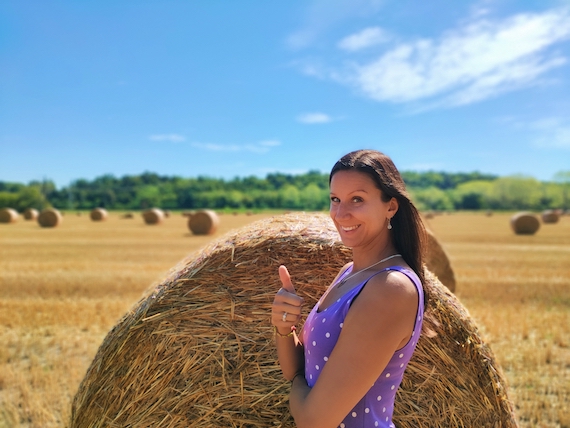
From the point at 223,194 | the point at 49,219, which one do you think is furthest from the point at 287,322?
the point at 223,194

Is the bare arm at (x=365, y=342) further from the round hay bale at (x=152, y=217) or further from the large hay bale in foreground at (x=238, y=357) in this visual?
the round hay bale at (x=152, y=217)

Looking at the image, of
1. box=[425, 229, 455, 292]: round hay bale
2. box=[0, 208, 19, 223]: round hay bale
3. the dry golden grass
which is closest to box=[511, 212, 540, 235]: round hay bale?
the dry golden grass

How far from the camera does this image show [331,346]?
1.58 meters

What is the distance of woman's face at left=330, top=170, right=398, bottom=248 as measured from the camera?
1632mm

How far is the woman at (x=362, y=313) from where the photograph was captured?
1450mm

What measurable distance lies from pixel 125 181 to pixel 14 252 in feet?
344

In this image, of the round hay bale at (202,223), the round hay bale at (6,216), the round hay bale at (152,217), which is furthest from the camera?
the round hay bale at (152,217)

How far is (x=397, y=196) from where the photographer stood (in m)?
1.66

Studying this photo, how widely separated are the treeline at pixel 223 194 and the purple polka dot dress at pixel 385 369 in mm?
61532

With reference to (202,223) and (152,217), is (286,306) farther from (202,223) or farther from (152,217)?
(152,217)

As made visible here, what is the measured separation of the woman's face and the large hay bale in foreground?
4.68 ft

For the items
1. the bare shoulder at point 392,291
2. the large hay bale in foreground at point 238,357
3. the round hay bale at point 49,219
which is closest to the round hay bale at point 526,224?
the large hay bale in foreground at point 238,357

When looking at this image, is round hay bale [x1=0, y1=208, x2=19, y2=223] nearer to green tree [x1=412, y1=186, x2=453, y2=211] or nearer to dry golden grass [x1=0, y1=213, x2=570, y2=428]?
dry golden grass [x1=0, y1=213, x2=570, y2=428]

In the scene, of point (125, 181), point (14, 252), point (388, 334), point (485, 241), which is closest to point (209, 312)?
point (388, 334)
